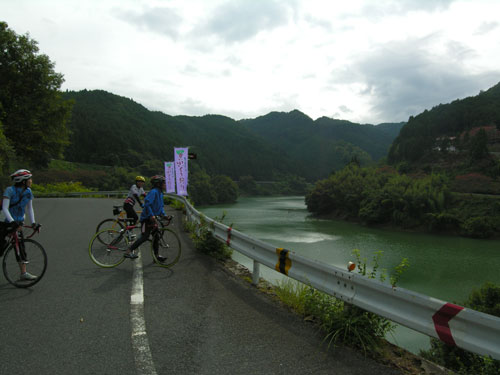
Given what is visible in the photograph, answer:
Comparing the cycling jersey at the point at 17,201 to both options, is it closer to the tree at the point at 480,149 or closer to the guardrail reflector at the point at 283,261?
the guardrail reflector at the point at 283,261

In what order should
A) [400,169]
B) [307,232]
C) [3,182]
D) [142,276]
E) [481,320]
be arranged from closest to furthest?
[481,320]
[142,276]
[3,182]
[307,232]
[400,169]

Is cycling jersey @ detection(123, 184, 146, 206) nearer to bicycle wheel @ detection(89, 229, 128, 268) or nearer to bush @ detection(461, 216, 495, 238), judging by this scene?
bicycle wheel @ detection(89, 229, 128, 268)

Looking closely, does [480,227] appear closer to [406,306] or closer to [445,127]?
[406,306]

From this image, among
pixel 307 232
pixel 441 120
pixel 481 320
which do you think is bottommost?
pixel 307 232

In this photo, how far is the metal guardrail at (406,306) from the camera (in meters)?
2.52

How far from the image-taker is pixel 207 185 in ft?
369

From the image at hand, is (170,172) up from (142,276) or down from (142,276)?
up

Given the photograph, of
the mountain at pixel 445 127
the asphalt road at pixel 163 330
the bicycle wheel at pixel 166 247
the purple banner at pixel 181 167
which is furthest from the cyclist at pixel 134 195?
the mountain at pixel 445 127

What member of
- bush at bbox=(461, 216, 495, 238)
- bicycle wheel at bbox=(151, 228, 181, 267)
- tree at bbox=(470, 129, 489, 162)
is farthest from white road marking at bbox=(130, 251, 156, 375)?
tree at bbox=(470, 129, 489, 162)

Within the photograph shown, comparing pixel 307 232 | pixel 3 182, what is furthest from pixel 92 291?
pixel 307 232

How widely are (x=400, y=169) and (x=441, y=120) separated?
33170 mm

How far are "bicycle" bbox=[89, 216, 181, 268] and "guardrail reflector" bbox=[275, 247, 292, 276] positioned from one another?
244 centimetres

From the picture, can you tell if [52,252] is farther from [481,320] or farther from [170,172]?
[170,172]

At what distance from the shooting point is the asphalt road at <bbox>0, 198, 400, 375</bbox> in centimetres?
300
